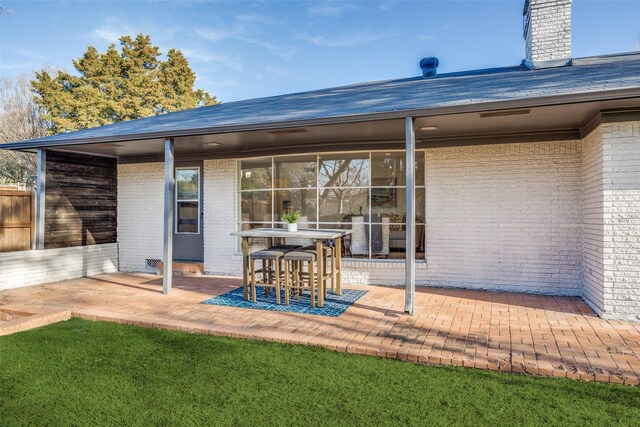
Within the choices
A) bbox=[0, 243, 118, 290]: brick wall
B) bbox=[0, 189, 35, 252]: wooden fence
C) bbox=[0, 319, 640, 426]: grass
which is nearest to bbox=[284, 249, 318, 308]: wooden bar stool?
bbox=[0, 319, 640, 426]: grass

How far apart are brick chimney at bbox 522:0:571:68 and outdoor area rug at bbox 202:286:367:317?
6145 millimetres

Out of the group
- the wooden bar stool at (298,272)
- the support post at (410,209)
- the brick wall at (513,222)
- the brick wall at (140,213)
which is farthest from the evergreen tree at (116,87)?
the support post at (410,209)

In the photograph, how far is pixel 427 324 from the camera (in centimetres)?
459

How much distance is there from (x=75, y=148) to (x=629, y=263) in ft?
29.6

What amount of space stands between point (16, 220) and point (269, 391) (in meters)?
7.00

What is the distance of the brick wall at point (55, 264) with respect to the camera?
22.7 feet

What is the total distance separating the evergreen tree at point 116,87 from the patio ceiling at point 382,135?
16441 mm

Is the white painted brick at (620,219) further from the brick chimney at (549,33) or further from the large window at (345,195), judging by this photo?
the brick chimney at (549,33)

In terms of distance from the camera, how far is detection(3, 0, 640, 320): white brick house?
4.75m

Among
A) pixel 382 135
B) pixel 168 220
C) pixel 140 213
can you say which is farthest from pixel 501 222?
pixel 140 213

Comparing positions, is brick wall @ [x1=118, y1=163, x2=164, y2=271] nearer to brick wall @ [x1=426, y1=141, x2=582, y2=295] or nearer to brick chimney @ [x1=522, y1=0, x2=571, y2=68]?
brick wall @ [x1=426, y1=141, x2=582, y2=295]

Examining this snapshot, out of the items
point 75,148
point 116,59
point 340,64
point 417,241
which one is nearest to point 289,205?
point 417,241

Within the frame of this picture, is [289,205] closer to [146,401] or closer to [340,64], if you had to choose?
[146,401]

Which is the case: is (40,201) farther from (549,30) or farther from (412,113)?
(549,30)
